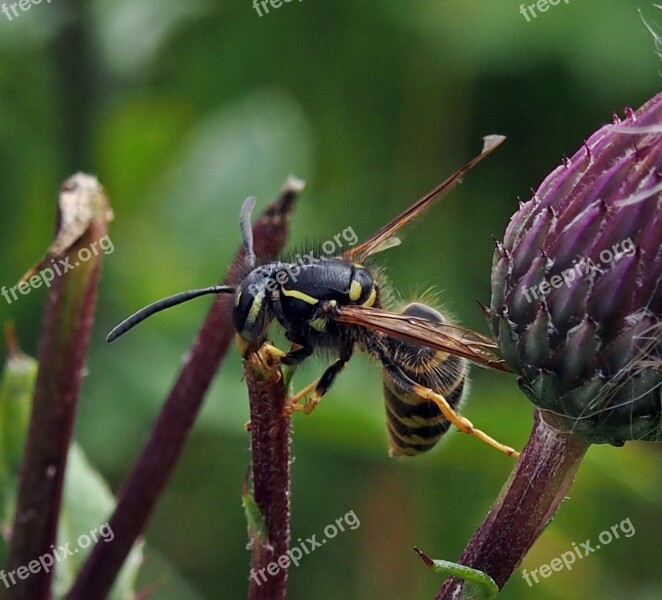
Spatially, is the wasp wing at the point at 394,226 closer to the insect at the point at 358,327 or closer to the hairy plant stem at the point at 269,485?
the insect at the point at 358,327

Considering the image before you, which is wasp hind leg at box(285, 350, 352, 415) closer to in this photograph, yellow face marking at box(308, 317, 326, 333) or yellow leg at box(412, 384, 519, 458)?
yellow face marking at box(308, 317, 326, 333)

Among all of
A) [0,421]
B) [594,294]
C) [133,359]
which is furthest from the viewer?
[133,359]

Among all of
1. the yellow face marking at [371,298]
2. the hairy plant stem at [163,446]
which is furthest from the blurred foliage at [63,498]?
the yellow face marking at [371,298]

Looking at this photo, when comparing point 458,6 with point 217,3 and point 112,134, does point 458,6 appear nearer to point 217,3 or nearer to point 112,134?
point 217,3

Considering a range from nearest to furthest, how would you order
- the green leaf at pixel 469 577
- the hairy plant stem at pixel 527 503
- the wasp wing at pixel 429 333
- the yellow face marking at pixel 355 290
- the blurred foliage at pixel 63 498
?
the green leaf at pixel 469 577 < the hairy plant stem at pixel 527 503 < the wasp wing at pixel 429 333 < the yellow face marking at pixel 355 290 < the blurred foliage at pixel 63 498

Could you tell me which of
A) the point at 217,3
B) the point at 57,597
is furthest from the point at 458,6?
the point at 57,597

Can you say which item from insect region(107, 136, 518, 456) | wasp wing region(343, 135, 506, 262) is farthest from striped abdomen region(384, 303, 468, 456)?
wasp wing region(343, 135, 506, 262)
